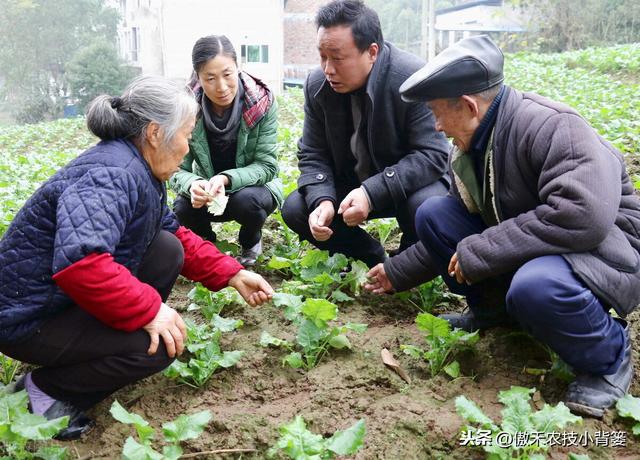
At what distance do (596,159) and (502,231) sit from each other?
38 cm

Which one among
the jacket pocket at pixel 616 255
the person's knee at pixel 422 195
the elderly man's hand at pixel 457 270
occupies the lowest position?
the elderly man's hand at pixel 457 270

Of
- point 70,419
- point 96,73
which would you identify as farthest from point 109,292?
point 96,73

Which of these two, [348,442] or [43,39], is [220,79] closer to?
[348,442]

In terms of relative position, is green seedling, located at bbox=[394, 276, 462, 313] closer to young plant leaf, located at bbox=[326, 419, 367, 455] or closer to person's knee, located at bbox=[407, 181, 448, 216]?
person's knee, located at bbox=[407, 181, 448, 216]

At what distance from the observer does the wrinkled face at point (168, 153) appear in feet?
7.52

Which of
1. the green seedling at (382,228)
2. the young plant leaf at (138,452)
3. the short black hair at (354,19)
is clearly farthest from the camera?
the green seedling at (382,228)

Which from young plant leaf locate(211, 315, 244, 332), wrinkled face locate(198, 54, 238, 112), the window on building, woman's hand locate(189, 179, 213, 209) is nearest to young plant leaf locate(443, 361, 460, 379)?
young plant leaf locate(211, 315, 244, 332)

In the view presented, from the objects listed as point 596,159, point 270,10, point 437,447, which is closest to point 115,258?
point 437,447

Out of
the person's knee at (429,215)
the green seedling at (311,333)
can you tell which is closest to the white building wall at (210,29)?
the person's knee at (429,215)

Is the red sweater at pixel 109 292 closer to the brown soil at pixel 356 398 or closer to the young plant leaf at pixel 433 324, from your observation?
the brown soil at pixel 356 398

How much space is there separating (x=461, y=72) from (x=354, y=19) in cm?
97

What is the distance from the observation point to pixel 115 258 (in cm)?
226

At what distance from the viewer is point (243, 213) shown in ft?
12.2

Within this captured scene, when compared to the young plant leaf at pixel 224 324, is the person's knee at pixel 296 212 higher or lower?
higher
